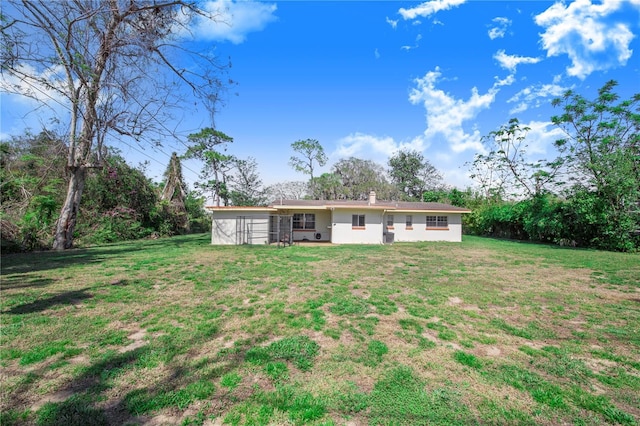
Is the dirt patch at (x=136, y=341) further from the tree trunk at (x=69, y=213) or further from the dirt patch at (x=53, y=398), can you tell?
the tree trunk at (x=69, y=213)

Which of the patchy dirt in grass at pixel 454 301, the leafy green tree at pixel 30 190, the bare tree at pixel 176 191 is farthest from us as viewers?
the bare tree at pixel 176 191

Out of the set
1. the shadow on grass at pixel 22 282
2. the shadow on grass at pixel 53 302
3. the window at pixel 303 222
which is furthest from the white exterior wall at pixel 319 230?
the shadow on grass at pixel 53 302

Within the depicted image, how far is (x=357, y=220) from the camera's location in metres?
16.5

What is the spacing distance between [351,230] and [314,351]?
1324cm

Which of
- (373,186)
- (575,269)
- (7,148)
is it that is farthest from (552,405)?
(373,186)

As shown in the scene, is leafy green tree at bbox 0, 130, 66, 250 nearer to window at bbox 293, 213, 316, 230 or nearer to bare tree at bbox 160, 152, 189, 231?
bare tree at bbox 160, 152, 189, 231

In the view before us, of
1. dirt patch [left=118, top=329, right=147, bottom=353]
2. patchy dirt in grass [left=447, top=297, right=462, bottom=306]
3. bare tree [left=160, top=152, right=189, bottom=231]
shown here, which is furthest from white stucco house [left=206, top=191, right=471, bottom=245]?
dirt patch [left=118, top=329, right=147, bottom=353]

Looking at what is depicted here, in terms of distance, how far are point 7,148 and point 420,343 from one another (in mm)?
19964

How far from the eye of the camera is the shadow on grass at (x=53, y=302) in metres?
4.35

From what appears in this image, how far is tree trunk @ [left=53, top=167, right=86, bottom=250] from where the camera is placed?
11.4m

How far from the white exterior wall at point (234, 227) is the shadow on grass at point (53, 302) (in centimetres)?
995

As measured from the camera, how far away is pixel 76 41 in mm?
6340

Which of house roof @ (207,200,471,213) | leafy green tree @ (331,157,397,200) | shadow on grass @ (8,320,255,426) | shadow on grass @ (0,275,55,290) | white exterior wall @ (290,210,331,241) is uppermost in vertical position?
leafy green tree @ (331,157,397,200)

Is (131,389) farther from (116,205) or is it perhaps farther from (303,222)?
(116,205)
